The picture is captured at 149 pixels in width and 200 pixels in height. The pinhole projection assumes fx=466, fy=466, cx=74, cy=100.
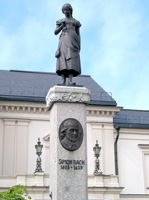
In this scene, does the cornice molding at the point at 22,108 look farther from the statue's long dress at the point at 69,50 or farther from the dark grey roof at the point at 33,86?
the statue's long dress at the point at 69,50

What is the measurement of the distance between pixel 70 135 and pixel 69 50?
7.56 ft

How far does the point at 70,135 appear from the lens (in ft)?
37.5

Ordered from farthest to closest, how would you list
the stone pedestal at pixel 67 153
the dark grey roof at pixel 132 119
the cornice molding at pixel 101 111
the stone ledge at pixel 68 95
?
the dark grey roof at pixel 132 119
the cornice molding at pixel 101 111
the stone ledge at pixel 68 95
the stone pedestal at pixel 67 153

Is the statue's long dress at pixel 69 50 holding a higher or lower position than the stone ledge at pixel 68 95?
higher

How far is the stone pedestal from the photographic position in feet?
36.4

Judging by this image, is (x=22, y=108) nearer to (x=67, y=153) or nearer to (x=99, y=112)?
(x=99, y=112)

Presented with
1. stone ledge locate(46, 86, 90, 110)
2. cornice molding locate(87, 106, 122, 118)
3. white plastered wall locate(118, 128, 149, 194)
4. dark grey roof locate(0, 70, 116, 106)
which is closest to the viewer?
stone ledge locate(46, 86, 90, 110)

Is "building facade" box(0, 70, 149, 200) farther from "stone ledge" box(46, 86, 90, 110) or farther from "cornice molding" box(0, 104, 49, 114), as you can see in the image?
"stone ledge" box(46, 86, 90, 110)

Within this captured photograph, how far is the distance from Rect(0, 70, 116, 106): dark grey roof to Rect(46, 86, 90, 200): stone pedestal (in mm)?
18667

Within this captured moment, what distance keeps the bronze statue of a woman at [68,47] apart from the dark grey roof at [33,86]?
58.9 ft

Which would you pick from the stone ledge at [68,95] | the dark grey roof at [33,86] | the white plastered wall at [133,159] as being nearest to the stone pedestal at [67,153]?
the stone ledge at [68,95]

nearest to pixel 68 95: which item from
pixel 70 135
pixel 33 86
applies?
pixel 70 135

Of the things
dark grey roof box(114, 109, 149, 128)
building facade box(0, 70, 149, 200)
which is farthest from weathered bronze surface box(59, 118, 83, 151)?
dark grey roof box(114, 109, 149, 128)

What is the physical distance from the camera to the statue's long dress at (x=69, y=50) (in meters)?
12.1
